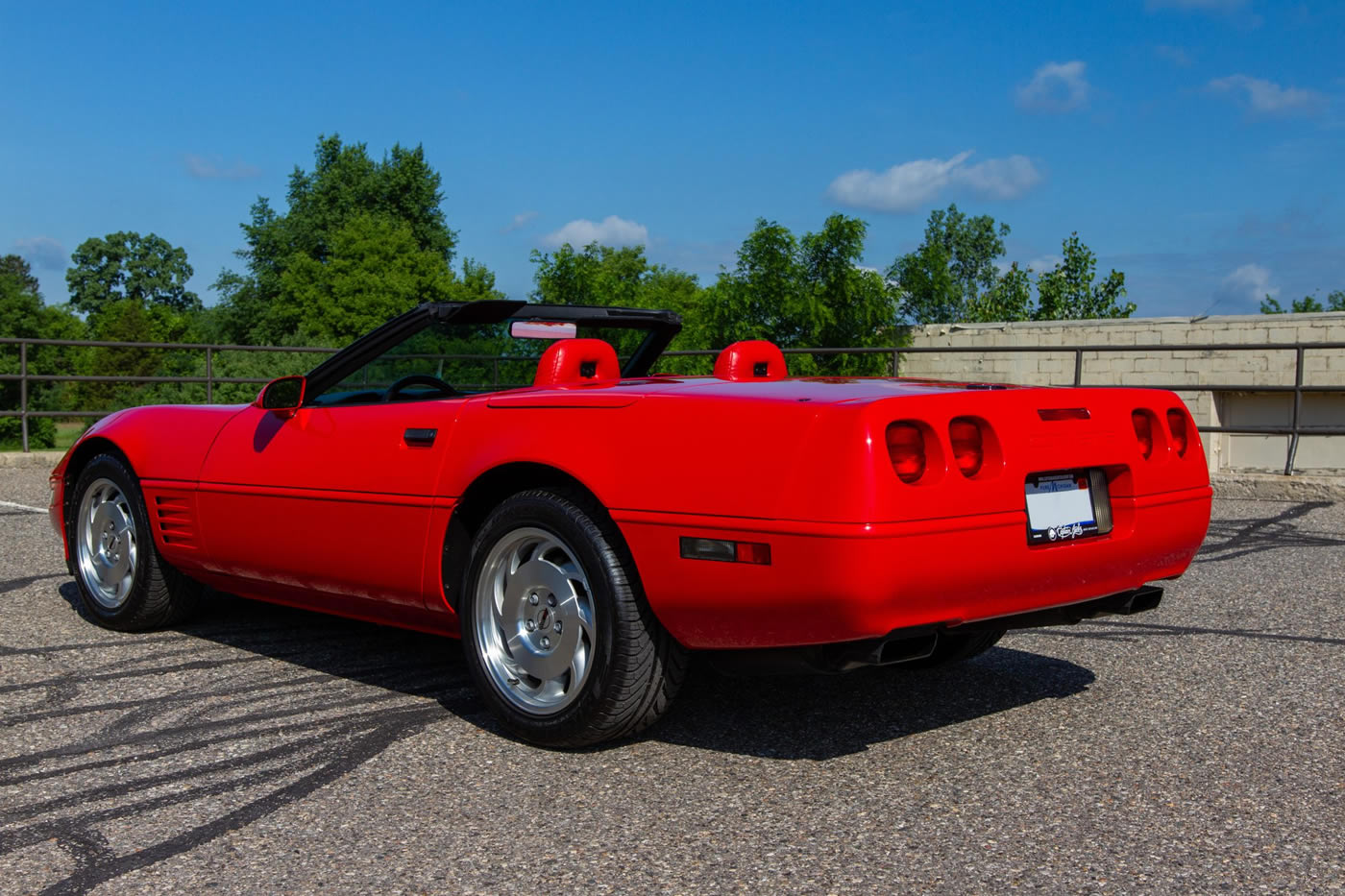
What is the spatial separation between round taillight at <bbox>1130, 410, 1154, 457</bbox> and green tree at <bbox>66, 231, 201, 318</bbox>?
118 m

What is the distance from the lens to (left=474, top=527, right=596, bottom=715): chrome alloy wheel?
3.49 metres

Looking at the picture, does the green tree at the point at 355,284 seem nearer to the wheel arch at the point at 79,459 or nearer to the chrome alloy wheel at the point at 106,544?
the wheel arch at the point at 79,459

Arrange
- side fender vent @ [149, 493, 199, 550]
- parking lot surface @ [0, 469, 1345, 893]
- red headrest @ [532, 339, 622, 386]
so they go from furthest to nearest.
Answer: side fender vent @ [149, 493, 199, 550] → red headrest @ [532, 339, 622, 386] → parking lot surface @ [0, 469, 1345, 893]

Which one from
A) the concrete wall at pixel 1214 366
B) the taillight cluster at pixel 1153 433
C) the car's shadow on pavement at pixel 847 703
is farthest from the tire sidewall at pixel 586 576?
the concrete wall at pixel 1214 366

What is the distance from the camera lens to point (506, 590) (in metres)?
3.65

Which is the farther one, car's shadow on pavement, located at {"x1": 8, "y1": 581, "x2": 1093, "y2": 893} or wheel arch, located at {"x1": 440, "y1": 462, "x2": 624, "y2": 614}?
wheel arch, located at {"x1": 440, "y1": 462, "x2": 624, "y2": 614}

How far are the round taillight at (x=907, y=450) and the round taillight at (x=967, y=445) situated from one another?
10cm

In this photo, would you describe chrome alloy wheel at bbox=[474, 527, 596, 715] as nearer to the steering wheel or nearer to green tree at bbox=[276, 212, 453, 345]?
the steering wheel

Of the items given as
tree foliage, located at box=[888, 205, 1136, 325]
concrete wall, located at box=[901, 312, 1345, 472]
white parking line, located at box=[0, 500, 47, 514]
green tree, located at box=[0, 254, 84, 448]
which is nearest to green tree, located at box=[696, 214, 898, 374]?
tree foliage, located at box=[888, 205, 1136, 325]

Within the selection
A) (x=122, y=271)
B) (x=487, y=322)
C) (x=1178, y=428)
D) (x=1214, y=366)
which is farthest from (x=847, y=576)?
(x=122, y=271)

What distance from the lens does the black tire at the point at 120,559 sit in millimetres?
4973

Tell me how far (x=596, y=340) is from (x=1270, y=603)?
3528 mm

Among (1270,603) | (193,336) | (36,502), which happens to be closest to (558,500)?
(1270,603)

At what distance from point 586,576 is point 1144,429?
1.70 m
